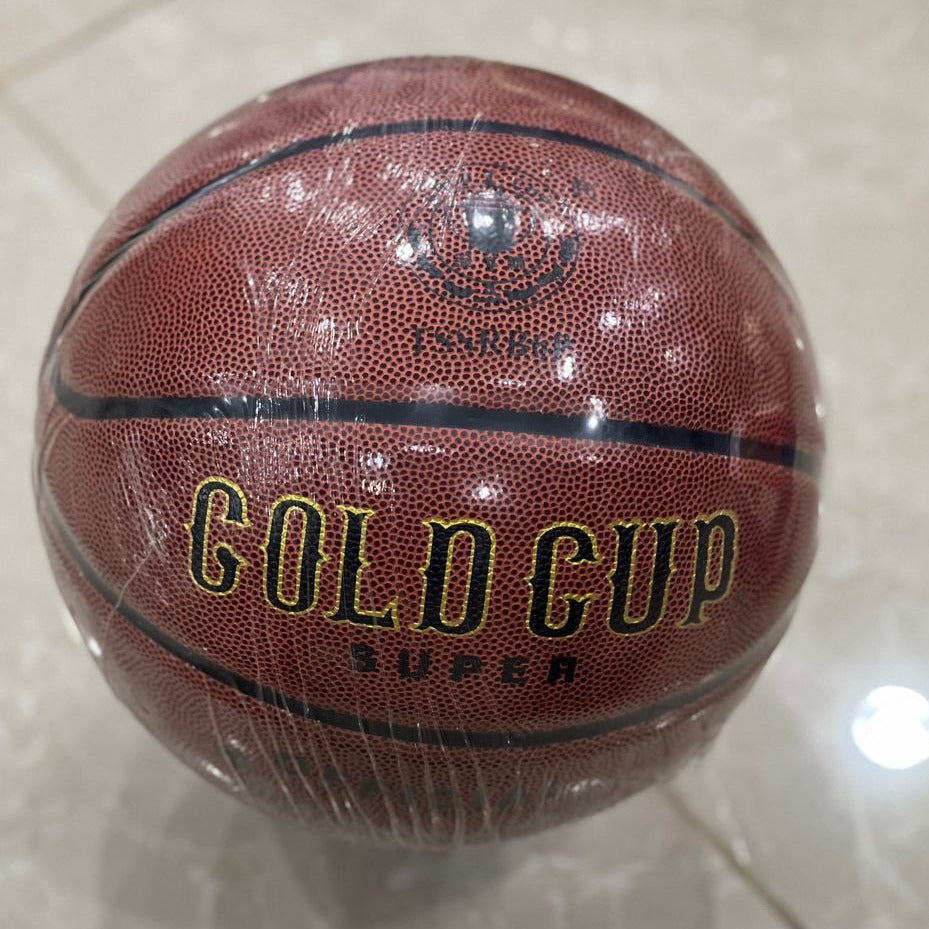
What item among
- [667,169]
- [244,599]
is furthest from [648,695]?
[667,169]

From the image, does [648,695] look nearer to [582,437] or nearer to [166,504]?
[582,437]

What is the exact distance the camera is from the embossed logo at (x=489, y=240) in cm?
79

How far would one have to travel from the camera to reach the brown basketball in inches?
30.5

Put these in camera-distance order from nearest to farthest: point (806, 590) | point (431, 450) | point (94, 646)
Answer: point (431, 450)
point (94, 646)
point (806, 590)

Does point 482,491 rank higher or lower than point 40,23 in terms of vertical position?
lower

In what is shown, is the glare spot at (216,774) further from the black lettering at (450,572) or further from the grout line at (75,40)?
the grout line at (75,40)

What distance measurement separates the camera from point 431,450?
77 cm

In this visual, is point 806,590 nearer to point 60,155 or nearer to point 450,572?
point 450,572

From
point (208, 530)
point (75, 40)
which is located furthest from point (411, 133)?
point (75, 40)

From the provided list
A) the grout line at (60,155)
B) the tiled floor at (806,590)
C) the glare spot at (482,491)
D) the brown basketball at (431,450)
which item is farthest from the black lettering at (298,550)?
the grout line at (60,155)

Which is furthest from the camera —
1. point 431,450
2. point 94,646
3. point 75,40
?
point 75,40

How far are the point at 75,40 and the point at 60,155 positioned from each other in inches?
11.2

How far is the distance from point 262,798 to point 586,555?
39 centimetres

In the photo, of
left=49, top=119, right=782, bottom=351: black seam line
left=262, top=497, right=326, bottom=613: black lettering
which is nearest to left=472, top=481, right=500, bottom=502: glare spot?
left=262, top=497, right=326, bottom=613: black lettering
